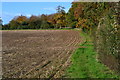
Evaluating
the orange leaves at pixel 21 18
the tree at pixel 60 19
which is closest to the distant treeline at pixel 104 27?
the tree at pixel 60 19

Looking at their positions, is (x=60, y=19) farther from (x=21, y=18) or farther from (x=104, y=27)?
(x=104, y=27)

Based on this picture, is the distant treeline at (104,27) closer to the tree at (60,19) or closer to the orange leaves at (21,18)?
the tree at (60,19)

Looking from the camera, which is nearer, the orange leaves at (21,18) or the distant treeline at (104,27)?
the distant treeline at (104,27)

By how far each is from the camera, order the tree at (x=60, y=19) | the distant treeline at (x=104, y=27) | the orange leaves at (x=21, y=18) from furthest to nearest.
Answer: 1. the orange leaves at (x=21, y=18)
2. the tree at (x=60, y=19)
3. the distant treeline at (x=104, y=27)

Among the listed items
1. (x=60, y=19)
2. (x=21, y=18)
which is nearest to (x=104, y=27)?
(x=60, y=19)

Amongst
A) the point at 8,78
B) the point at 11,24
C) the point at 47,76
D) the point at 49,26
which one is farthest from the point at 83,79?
the point at 11,24

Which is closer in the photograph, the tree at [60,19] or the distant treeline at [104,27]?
the distant treeline at [104,27]

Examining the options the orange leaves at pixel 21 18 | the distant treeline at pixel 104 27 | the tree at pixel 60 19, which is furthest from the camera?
the orange leaves at pixel 21 18

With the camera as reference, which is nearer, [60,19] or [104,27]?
[104,27]

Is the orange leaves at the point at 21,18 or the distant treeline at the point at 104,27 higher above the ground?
the orange leaves at the point at 21,18

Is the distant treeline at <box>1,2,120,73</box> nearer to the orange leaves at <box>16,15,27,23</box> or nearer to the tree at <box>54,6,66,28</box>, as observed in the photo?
the tree at <box>54,6,66,28</box>

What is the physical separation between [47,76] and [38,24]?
81853 millimetres

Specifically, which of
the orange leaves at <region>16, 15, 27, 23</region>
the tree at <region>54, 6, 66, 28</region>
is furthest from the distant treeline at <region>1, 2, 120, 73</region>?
the orange leaves at <region>16, 15, 27, 23</region>

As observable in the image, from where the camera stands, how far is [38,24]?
88.4m
